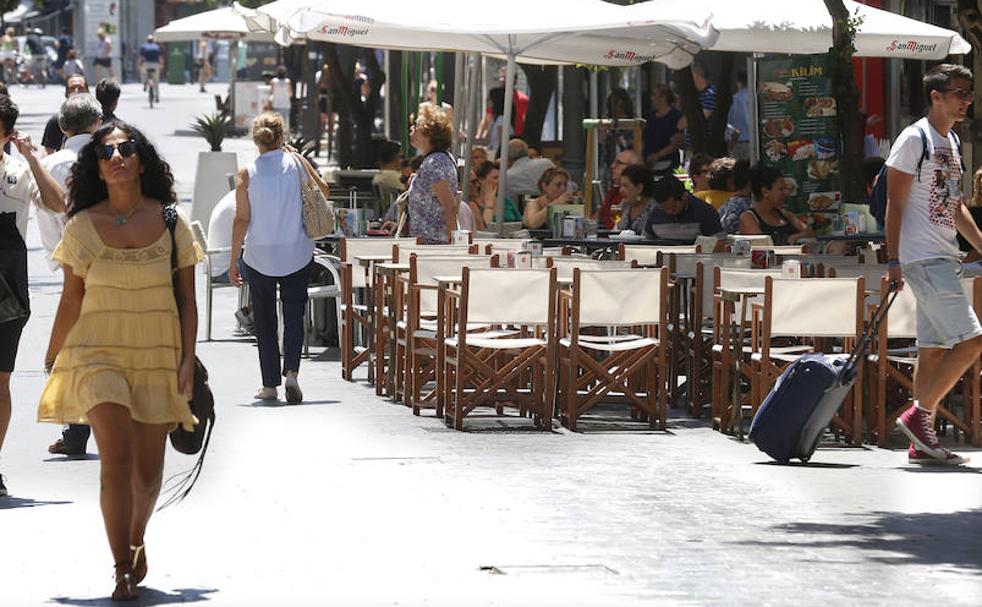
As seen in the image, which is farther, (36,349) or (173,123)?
(173,123)

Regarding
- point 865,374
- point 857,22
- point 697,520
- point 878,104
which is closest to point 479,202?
point 857,22

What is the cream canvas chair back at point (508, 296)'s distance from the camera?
39.7 ft

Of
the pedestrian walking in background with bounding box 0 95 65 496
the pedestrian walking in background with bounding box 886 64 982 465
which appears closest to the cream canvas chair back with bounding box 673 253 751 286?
the pedestrian walking in background with bounding box 886 64 982 465

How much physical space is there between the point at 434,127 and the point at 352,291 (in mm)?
1248

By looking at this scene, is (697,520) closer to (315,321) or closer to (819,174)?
(315,321)

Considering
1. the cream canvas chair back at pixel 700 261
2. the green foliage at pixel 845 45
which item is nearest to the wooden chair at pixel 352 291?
the cream canvas chair back at pixel 700 261

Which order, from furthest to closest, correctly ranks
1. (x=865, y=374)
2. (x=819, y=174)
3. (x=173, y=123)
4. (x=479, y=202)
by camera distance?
(x=173, y=123) < (x=479, y=202) < (x=819, y=174) < (x=865, y=374)

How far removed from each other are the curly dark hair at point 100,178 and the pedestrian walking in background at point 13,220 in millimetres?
2035

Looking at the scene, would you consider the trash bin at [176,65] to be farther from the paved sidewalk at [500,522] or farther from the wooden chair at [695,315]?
the paved sidewalk at [500,522]

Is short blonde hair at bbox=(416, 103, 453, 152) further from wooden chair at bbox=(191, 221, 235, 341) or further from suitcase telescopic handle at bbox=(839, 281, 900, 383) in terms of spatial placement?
suitcase telescopic handle at bbox=(839, 281, 900, 383)

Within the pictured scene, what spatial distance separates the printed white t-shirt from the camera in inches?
422

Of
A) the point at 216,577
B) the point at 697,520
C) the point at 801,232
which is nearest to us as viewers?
the point at 216,577

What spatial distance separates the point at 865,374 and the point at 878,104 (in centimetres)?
1405

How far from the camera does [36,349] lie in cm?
1620
